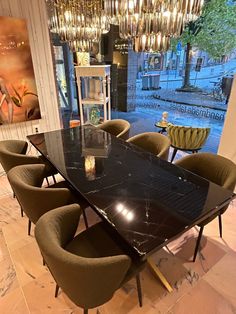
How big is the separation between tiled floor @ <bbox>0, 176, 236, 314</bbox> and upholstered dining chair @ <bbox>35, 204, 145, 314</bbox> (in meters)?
0.48

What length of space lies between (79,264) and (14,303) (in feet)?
3.40

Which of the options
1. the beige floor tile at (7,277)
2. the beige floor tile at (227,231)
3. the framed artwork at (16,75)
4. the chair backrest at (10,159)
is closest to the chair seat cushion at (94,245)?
the beige floor tile at (7,277)

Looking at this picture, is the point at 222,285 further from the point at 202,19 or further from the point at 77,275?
the point at 202,19

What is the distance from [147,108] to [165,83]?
785mm

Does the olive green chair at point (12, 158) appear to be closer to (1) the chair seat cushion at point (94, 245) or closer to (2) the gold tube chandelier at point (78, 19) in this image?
(1) the chair seat cushion at point (94, 245)

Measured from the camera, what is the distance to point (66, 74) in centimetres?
428

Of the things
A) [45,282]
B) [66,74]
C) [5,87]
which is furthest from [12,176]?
[66,74]

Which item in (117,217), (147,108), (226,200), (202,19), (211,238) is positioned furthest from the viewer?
(147,108)

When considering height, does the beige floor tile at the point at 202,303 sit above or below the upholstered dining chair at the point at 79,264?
below

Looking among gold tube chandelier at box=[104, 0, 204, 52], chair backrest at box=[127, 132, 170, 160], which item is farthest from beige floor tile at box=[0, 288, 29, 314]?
gold tube chandelier at box=[104, 0, 204, 52]

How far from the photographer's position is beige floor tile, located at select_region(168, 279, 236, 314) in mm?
1581

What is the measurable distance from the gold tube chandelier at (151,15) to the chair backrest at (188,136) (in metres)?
1.58

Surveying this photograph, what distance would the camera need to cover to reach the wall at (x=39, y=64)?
292cm

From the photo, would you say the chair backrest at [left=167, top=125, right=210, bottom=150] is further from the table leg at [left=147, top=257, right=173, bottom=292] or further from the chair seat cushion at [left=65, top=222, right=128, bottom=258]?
the chair seat cushion at [left=65, top=222, right=128, bottom=258]
